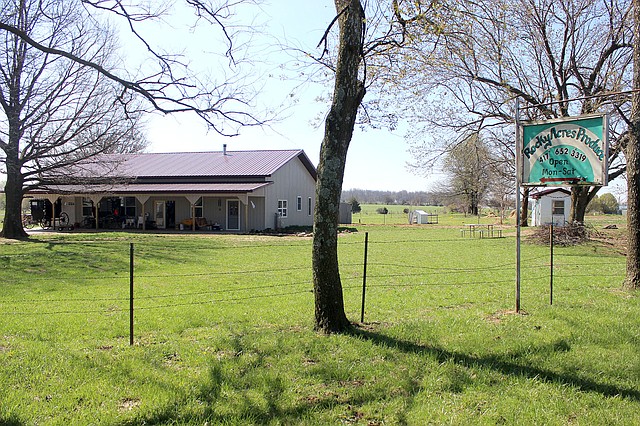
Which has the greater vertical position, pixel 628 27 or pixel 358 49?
pixel 628 27

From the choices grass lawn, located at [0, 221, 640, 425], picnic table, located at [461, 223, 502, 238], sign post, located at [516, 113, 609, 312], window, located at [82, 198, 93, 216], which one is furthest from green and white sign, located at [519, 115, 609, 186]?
window, located at [82, 198, 93, 216]

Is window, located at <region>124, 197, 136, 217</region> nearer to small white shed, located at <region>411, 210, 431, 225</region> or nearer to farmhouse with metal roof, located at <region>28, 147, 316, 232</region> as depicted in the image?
farmhouse with metal roof, located at <region>28, 147, 316, 232</region>

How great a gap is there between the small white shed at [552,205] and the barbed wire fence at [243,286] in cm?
2343

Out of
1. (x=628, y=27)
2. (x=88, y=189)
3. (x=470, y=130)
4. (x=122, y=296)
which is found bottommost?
(x=122, y=296)

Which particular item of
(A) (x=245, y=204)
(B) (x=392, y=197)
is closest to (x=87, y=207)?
(A) (x=245, y=204)

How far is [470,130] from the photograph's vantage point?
21500 mm

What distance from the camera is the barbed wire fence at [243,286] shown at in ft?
27.9

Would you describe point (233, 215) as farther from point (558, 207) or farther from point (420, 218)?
point (558, 207)

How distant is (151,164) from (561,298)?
3525 cm

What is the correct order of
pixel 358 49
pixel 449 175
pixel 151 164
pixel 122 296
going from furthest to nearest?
pixel 449 175
pixel 151 164
pixel 122 296
pixel 358 49

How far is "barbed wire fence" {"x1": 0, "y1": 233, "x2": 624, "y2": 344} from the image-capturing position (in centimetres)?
851

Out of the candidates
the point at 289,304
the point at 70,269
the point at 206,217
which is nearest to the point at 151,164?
the point at 206,217

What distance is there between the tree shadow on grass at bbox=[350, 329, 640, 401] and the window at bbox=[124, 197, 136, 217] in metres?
32.4

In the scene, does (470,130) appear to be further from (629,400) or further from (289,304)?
(629,400)
